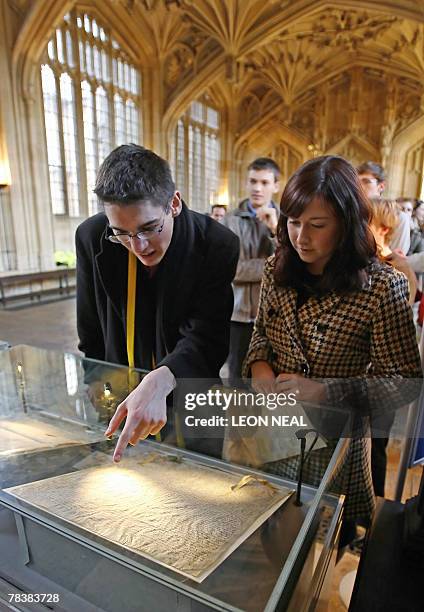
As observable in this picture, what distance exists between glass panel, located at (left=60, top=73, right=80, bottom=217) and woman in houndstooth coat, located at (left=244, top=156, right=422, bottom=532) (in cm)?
1006

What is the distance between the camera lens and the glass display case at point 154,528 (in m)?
0.71

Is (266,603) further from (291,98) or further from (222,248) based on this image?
(291,98)

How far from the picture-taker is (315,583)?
814 millimetres

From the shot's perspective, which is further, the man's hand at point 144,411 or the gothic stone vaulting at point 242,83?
the gothic stone vaulting at point 242,83

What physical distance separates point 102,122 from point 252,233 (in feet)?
33.0

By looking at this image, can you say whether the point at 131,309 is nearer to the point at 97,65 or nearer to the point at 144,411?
the point at 144,411

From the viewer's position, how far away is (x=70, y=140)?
9.98 meters

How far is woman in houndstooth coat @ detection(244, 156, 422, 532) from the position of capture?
3.90 ft

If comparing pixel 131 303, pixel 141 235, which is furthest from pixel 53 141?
pixel 141 235

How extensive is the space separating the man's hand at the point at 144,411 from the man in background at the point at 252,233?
1.49 metres

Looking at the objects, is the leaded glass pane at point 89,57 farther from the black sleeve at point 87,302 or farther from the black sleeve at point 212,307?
the black sleeve at point 212,307

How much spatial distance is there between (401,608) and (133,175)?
55.9 inches

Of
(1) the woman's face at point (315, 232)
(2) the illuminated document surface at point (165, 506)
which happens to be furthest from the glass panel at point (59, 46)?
(2) the illuminated document surface at point (165, 506)

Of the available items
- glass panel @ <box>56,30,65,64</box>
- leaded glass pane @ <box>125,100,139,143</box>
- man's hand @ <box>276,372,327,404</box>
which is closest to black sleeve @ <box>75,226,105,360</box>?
man's hand @ <box>276,372,327,404</box>
